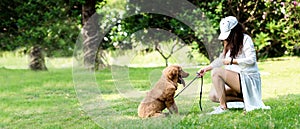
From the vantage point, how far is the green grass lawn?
16.0ft

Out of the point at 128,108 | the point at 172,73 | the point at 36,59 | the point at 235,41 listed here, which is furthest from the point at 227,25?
the point at 36,59

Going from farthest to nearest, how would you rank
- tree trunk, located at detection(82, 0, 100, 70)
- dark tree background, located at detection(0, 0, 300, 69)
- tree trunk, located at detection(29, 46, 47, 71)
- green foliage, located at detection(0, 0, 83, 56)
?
tree trunk, located at detection(29, 46, 47, 71)
green foliage, located at detection(0, 0, 83, 56)
dark tree background, located at detection(0, 0, 300, 69)
tree trunk, located at detection(82, 0, 100, 70)

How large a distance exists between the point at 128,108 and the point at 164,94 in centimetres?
100

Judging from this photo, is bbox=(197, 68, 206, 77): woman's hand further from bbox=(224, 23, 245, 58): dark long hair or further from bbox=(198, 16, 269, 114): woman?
bbox=(224, 23, 245, 58): dark long hair

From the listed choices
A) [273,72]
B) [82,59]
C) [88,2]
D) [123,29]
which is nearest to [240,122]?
[82,59]

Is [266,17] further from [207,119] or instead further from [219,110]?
[207,119]

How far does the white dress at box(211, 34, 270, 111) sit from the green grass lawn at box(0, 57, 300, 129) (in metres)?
0.17

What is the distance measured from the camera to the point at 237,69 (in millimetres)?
5516

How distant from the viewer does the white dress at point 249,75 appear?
5359mm

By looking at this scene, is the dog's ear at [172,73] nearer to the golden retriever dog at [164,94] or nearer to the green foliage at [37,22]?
the golden retriever dog at [164,94]

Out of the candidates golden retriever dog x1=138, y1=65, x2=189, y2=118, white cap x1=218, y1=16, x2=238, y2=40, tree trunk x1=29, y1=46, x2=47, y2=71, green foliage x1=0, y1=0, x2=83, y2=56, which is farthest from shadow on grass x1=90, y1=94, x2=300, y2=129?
tree trunk x1=29, y1=46, x2=47, y2=71

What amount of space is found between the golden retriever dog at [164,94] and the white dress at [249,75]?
554 mm

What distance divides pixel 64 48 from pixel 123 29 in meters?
6.72

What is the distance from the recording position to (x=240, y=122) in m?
4.79
